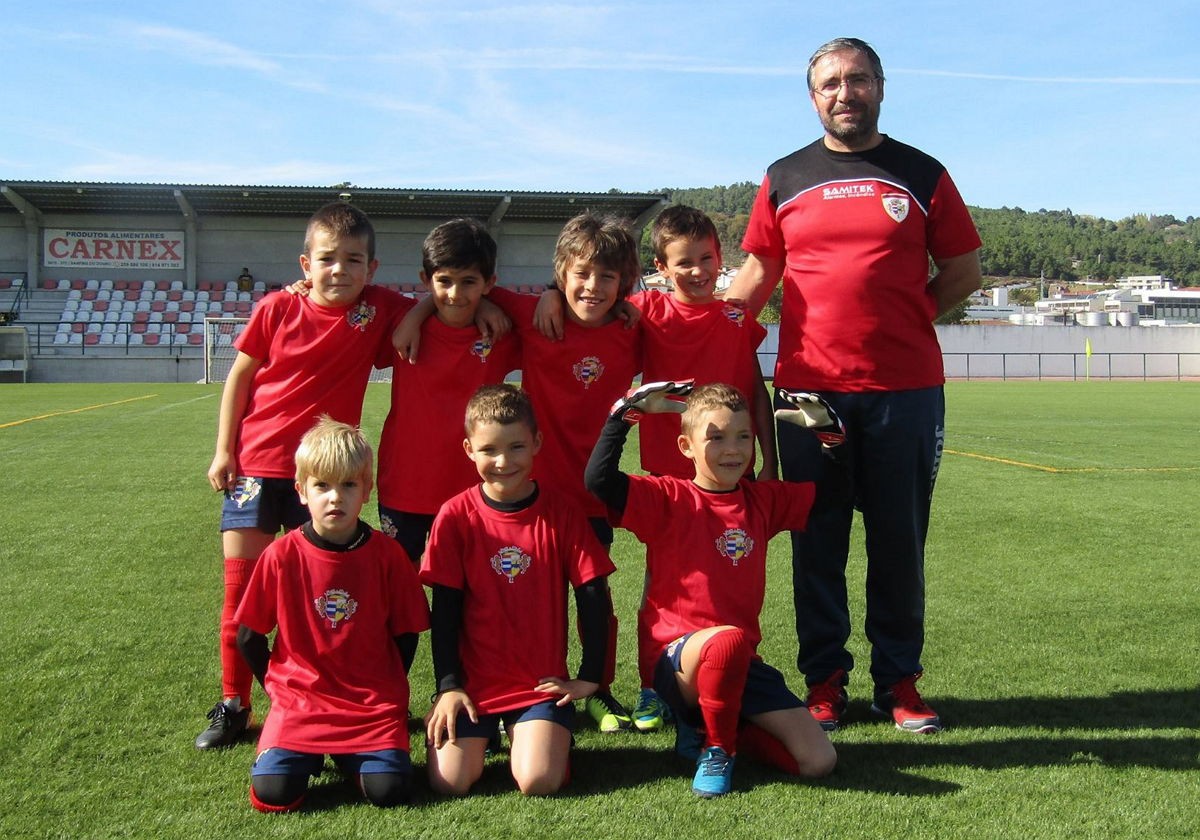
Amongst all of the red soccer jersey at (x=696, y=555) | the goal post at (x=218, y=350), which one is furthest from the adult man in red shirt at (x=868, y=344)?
the goal post at (x=218, y=350)

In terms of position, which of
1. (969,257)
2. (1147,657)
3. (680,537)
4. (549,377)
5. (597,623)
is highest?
(969,257)

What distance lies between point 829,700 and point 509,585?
111 centimetres

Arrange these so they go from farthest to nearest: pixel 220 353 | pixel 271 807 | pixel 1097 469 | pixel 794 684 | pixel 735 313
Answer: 1. pixel 220 353
2. pixel 1097 469
3. pixel 794 684
4. pixel 735 313
5. pixel 271 807

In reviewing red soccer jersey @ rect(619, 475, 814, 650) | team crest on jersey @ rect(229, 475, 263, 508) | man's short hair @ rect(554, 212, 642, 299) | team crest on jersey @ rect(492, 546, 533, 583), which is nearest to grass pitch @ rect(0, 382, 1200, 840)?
red soccer jersey @ rect(619, 475, 814, 650)

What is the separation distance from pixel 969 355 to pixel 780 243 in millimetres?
41564

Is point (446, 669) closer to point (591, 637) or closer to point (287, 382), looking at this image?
point (591, 637)

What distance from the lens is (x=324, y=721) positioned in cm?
286

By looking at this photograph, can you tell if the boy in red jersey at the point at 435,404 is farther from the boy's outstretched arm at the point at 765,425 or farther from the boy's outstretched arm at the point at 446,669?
the boy's outstretched arm at the point at 765,425

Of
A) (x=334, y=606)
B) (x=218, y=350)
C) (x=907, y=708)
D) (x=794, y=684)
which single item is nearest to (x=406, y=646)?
(x=334, y=606)

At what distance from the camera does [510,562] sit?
121 inches

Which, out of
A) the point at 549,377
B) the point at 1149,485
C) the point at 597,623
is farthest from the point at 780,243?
the point at 1149,485

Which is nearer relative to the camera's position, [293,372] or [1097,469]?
[293,372]

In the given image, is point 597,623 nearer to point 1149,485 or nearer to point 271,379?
point 271,379

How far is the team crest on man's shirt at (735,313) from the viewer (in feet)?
11.7
